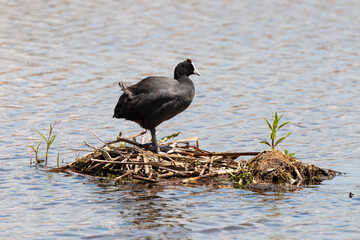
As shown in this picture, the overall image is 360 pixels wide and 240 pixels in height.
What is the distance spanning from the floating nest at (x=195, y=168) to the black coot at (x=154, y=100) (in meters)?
0.46

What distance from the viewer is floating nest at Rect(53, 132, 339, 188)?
1058 cm

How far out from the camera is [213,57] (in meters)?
22.1

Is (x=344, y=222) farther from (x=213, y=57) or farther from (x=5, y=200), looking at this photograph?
(x=213, y=57)

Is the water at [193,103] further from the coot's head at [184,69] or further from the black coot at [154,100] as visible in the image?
the coot's head at [184,69]

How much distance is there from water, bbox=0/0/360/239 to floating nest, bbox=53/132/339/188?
11.1 inches

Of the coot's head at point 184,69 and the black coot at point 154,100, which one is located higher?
the coot's head at point 184,69

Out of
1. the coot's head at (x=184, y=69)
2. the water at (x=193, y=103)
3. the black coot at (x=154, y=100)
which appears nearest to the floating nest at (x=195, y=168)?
the water at (x=193, y=103)

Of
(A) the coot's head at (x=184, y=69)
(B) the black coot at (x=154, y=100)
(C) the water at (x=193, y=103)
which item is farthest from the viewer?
(A) the coot's head at (x=184, y=69)

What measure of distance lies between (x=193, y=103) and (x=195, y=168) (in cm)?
677

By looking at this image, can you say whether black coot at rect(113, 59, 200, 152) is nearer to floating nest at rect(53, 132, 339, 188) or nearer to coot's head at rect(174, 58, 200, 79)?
coot's head at rect(174, 58, 200, 79)

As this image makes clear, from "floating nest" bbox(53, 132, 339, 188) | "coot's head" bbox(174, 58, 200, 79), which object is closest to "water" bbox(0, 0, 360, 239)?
"floating nest" bbox(53, 132, 339, 188)

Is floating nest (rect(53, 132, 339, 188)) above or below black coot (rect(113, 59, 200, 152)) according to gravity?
below

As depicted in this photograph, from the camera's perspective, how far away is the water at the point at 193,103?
30.1 feet

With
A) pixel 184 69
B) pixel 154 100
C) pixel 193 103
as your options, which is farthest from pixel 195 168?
pixel 193 103
